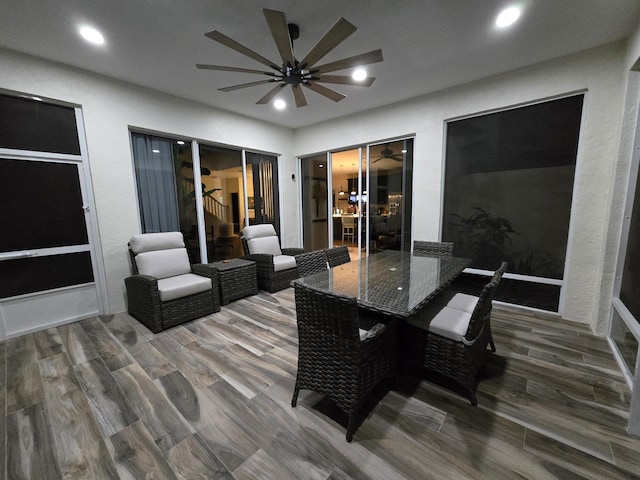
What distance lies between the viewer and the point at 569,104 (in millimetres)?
2678

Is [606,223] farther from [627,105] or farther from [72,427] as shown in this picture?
[72,427]

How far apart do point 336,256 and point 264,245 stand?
1.76m

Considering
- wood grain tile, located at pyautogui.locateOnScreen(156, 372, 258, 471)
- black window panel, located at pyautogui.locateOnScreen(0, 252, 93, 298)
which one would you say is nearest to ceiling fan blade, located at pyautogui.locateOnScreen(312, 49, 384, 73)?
wood grain tile, located at pyautogui.locateOnScreen(156, 372, 258, 471)

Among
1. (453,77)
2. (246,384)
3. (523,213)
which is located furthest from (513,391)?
(453,77)

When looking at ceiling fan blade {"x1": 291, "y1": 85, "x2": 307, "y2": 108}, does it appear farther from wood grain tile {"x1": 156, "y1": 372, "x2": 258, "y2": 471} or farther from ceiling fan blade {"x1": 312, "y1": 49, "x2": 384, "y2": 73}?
wood grain tile {"x1": 156, "y1": 372, "x2": 258, "y2": 471}

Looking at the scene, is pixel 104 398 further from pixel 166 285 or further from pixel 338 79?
pixel 338 79

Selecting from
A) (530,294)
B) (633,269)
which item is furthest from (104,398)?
(530,294)

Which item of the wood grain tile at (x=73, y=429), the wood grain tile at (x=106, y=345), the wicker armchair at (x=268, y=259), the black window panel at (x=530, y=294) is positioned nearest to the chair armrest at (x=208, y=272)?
the wicker armchair at (x=268, y=259)

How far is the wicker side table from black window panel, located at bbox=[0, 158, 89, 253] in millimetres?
1574

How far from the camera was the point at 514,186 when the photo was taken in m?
3.04

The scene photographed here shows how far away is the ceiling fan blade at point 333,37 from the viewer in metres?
1.58

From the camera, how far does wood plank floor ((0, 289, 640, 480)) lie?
129 centimetres

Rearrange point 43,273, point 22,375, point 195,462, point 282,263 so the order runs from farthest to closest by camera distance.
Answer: point 282,263 → point 43,273 → point 22,375 → point 195,462

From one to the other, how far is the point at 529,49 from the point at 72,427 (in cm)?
468
